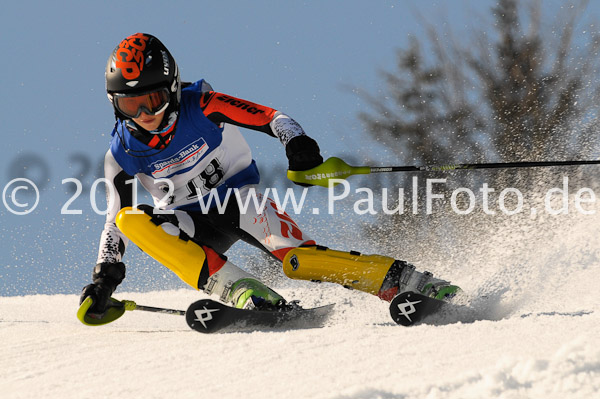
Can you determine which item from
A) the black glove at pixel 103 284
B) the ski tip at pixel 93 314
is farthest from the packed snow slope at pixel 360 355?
the black glove at pixel 103 284

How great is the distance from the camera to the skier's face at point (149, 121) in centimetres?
393

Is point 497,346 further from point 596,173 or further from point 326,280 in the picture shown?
point 596,173

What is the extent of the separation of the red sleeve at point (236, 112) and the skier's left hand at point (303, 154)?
11.6 inches

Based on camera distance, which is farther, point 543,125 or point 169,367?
point 543,125

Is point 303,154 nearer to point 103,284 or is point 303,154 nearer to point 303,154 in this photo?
point 303,154

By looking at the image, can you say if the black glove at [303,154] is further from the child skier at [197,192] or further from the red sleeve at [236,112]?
the red sleeve at [236,112]

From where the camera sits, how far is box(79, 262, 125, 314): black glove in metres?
4.05

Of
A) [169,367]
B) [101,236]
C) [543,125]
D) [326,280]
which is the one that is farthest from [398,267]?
[543,125]

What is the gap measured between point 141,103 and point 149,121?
14cm

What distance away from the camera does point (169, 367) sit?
111 inches

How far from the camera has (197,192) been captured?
171 inches

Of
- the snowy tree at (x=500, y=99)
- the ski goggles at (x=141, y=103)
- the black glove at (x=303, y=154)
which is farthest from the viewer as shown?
the snowy tree at (x=500, y=99)

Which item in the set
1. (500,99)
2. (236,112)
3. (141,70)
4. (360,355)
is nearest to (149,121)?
→ (141,70)

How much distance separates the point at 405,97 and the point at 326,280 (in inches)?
371
